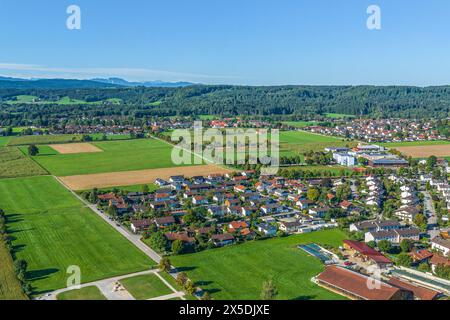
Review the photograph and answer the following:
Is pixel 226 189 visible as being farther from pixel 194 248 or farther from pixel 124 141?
pixel 124 141

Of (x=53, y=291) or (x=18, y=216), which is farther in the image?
(x=18, y=216)

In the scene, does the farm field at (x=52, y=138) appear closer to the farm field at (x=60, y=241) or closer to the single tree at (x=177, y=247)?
the farm field at (x=60, y=241)

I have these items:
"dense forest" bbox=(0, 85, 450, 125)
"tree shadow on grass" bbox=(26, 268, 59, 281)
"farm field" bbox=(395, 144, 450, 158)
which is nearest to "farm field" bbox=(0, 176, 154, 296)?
"tree shadow on grass" bbox=(26, 268, 59, 281)

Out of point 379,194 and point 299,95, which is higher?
point 299,95

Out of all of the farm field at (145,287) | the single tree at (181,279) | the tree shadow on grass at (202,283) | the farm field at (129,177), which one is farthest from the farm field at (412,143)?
the farm field at (145,287)

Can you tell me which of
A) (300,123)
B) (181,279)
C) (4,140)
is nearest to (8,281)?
(181,279)
